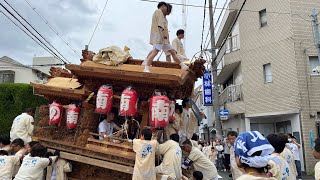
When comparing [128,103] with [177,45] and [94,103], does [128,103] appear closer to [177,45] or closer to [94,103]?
[94,103]

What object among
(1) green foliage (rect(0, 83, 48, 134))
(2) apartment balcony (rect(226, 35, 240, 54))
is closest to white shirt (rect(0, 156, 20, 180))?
(1) green foliage (rect(0, 83, 48, 134))

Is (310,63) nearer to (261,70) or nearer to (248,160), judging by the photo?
(261,70)

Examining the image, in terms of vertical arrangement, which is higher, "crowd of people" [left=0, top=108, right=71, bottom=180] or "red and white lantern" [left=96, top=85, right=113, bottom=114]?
"red and white lantern" [left=96, top=85, right=113, bottom=114]

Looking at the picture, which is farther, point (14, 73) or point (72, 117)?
point (14, 73)

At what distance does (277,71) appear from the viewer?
15.9m

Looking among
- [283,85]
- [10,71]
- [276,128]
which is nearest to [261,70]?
[283,85]

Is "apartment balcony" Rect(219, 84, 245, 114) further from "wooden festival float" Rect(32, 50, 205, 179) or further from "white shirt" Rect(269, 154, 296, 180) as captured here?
"white shirt" Rect(269, 154, 296, 180)

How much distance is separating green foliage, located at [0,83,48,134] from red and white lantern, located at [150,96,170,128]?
1155cm

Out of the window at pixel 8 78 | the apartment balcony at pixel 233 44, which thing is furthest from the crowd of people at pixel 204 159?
the window at pixel 8 78

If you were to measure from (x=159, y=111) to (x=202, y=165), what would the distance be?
1568mm

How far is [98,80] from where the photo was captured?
6.74 m

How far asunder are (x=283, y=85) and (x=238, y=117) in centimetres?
483

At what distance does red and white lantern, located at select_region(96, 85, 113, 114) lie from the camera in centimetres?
634

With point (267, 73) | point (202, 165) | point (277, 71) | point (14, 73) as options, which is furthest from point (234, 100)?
point (14, 73)
